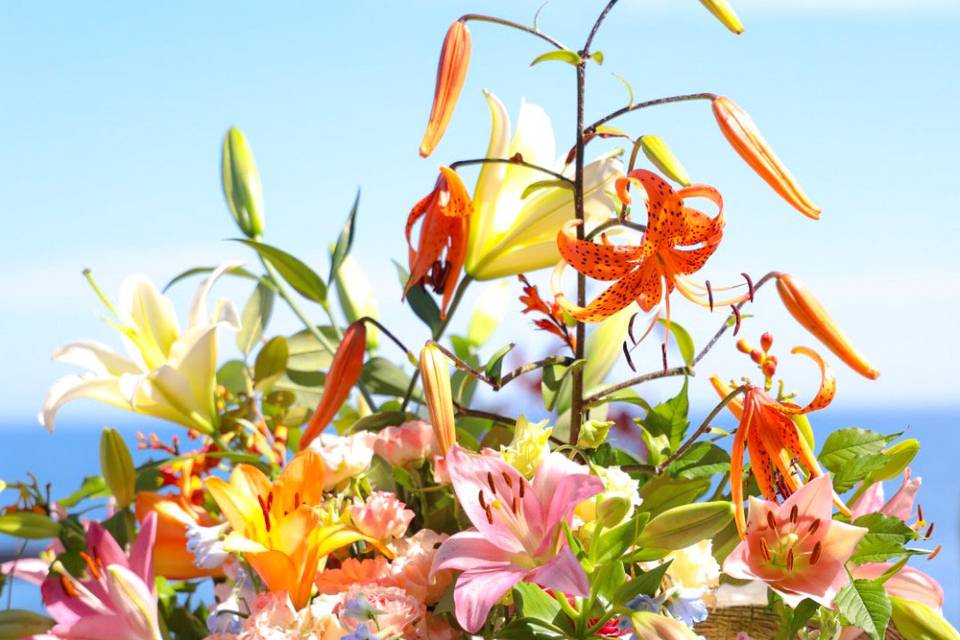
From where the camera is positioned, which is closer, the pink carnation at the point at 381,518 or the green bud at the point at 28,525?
the pink carnation at the point at 381,518

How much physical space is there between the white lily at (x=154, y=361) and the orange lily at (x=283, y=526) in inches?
9.8

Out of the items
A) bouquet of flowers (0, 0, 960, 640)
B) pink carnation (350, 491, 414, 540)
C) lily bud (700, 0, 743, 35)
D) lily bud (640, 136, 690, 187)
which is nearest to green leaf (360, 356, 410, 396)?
bouquet of flowers (0, 0, 960, 640)

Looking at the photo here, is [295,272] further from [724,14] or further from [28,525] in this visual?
[724,14]

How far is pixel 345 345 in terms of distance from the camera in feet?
3.45

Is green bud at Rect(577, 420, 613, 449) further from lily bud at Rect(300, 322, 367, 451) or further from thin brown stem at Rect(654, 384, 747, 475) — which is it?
lily bud at Rect(300, 322, 367, 451)

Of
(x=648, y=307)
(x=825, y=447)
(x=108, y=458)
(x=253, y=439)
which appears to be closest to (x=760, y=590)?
(x=825, y=447)

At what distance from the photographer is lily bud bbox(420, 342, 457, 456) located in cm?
92

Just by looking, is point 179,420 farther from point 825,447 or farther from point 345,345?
point 825,447

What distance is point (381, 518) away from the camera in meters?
0.95

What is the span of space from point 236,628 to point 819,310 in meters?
0.52

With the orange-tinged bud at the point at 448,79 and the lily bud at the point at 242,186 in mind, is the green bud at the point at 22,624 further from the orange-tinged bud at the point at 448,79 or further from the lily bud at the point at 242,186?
the orange-tinged bud at the point at 448,79

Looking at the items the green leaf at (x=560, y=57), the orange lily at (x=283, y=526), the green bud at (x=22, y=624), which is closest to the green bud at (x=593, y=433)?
the orange lily at (x=283, y=526)

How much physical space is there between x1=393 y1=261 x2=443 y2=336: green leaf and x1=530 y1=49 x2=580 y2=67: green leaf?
256 mm

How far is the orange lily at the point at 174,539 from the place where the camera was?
3.63 ft
